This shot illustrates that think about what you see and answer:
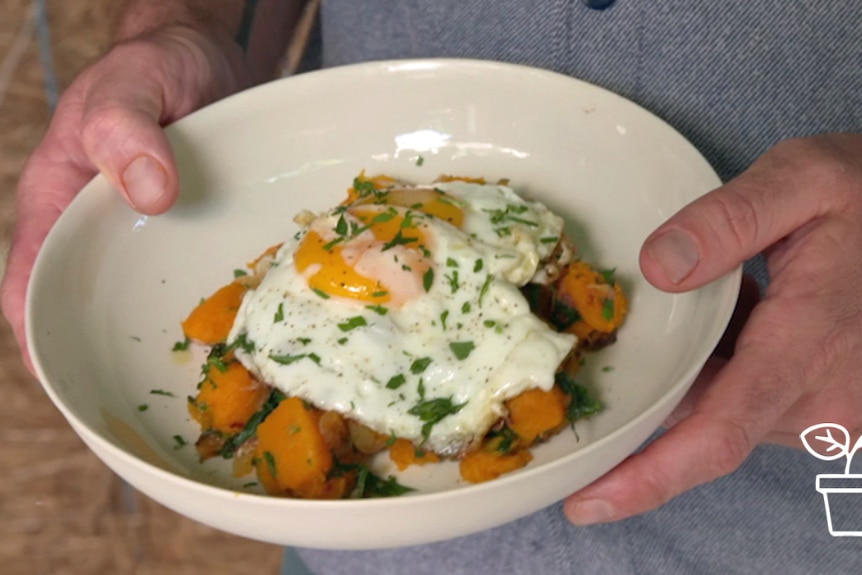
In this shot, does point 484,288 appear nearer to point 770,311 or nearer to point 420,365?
point 420,365

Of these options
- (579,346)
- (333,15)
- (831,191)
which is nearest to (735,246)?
(831,191)

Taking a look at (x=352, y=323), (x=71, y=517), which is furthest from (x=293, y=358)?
(x=71, y=517)

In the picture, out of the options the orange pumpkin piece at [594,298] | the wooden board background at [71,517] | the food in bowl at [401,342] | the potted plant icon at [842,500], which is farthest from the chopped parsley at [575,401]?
the wooden board background at [71,517]

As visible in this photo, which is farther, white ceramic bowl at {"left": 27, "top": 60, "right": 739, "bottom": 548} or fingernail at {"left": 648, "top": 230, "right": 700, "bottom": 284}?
fingernail at {"left": 648, "top": 230, "right": 700, "bottom": 284}

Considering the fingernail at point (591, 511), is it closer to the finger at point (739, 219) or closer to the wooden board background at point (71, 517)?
the finger at point (739, 219)

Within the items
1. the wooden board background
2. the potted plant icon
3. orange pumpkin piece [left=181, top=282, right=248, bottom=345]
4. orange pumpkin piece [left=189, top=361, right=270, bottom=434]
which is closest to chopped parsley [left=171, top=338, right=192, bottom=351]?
orange pumpkin piece [left=181, top=282, right=248, bottom=345]

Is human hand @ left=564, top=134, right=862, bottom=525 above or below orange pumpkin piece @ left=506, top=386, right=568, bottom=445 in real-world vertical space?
above

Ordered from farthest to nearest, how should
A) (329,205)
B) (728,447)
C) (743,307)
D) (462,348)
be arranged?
(329,205) → (743,307) → (462,348) → (728,447)

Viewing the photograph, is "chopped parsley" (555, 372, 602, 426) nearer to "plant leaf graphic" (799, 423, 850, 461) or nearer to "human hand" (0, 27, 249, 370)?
"plant leaf graphic" (799, 423, 850, 461)
